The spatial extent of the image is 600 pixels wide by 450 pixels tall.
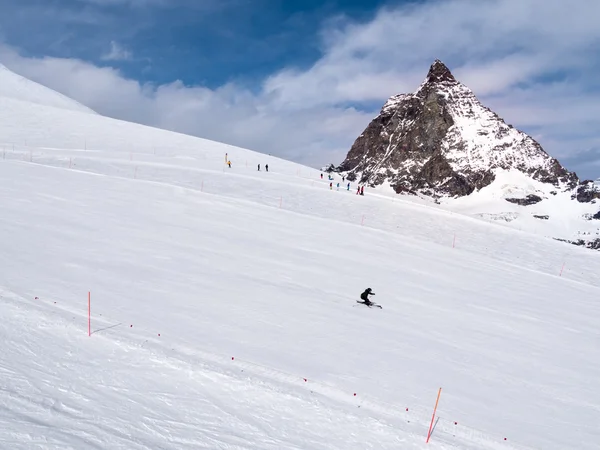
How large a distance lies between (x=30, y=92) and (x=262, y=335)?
11452cm

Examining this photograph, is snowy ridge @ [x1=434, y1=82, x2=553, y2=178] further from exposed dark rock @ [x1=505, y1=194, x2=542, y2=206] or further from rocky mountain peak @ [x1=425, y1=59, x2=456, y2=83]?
exposed dark rock @ [x1=505, y1=194, x2=542, y2=206]

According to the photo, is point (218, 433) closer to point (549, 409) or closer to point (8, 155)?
point (549, 409)

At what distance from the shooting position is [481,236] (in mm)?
30844

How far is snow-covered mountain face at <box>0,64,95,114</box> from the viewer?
3658 inches

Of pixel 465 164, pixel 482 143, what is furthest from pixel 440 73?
pixel 465 164

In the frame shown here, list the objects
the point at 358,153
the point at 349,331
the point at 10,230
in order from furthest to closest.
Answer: the point at 358,153, the point at 10,230, the point at 349,331

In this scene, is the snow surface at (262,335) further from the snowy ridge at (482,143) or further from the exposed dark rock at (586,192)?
the snowy ridge at (482,143)

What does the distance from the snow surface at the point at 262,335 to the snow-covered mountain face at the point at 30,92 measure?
8625cm

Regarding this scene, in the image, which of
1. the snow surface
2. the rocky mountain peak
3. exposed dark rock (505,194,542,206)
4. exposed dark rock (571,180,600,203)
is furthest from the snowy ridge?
the snow surface

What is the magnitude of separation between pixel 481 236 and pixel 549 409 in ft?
78.8

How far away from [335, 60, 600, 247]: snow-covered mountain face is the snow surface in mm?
86285

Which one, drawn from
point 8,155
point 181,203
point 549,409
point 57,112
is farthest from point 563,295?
point 57,112

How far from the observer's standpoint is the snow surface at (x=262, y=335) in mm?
6289

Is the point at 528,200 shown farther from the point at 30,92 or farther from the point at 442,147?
the point at 30,92
